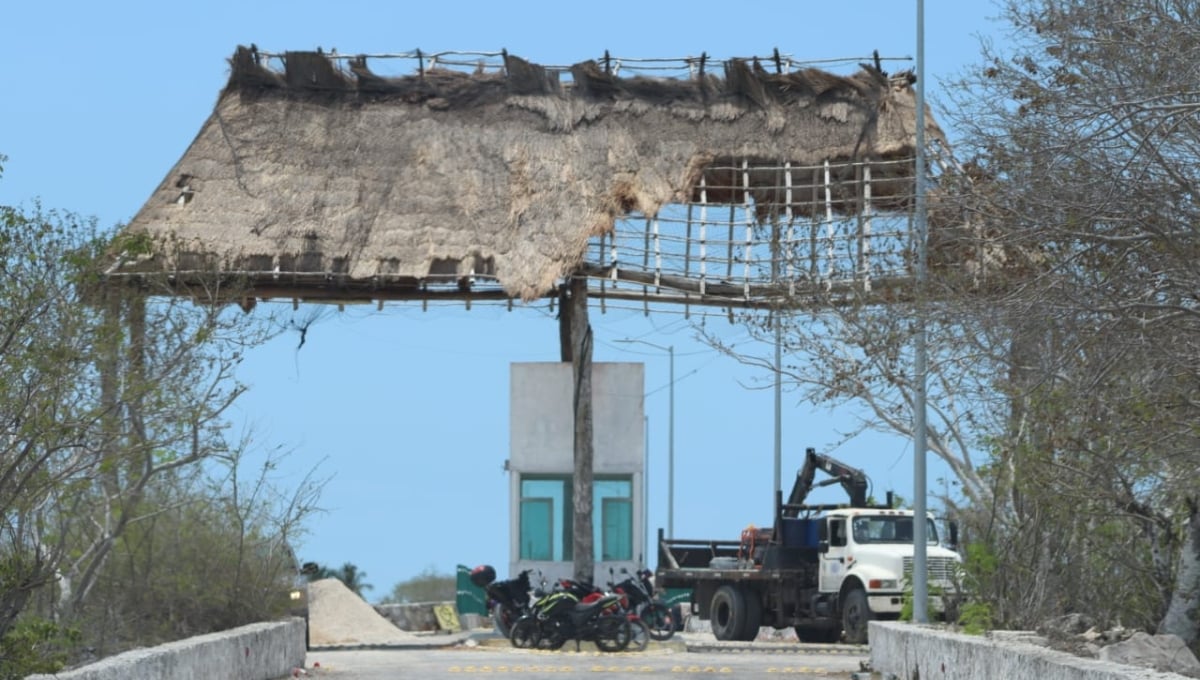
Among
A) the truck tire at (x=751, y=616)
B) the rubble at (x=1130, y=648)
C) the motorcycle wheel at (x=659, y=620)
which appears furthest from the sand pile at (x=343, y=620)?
the rubble at (x=1130, y=648)

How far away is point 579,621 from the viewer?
3078cm

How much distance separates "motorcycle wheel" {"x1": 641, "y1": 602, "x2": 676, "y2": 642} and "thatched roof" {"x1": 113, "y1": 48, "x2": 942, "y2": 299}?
21.6 ft

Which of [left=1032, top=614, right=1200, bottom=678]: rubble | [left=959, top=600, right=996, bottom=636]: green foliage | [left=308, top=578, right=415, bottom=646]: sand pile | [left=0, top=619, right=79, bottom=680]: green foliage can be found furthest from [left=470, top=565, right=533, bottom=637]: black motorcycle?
[left=0, top=619, right=79, bottom=680]: green foliage

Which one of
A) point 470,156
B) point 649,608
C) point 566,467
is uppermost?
point 470,156

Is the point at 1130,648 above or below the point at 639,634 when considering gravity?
above

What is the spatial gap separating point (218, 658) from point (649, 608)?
16.2 metres

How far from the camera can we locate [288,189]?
39.8 meters

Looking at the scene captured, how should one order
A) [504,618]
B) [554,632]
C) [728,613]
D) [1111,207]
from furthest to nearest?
[728,613] < [504,618] < [554,632] < [1111,207]

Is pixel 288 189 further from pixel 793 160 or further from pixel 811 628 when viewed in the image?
pixel 811 628

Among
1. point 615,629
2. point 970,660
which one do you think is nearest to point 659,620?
point 615,629

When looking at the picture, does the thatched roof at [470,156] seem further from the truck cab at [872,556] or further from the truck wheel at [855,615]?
the truck wheel at [855,615]

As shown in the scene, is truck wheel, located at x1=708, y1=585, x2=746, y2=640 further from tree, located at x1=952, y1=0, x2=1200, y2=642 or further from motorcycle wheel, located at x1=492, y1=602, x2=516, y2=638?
tree, located at x1=952, y1=0, x2=1200, y2=642

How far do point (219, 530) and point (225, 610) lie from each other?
83.2 inches

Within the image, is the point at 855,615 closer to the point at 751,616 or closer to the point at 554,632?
the point at 751,616
